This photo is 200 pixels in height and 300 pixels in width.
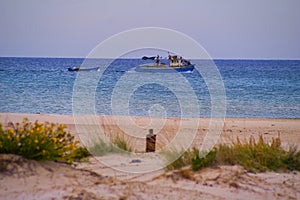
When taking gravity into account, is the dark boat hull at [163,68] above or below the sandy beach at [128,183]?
above

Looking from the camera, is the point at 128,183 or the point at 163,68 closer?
the point at 128,183

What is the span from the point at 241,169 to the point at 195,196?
4.43ft

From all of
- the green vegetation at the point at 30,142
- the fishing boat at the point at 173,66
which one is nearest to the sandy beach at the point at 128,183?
the green vegetation at the point at 30,142

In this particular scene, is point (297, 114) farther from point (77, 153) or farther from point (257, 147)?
point (77, 153)

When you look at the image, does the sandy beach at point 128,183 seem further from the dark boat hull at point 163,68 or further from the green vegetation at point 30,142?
the dark boat hull at point 163,68

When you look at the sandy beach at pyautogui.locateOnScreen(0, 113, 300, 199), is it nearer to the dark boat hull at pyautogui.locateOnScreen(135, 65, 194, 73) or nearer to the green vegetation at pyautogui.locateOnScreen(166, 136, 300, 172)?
the green vegetation at pyautogui.locateOnScreen(166, 136, 300, 172)

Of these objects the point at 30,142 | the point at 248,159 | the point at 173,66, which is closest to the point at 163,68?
the point at 173,66

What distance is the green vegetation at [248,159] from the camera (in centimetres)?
663

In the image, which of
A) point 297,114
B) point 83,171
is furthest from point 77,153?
point 297,114

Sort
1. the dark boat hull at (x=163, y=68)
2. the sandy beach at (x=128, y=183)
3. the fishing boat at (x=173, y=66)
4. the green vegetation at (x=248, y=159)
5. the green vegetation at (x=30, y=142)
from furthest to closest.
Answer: the dark boat hull at (x=163, y=68)
the fishing boat at (x=173, y=66)
the green vegetation at (x=248, y=159)
the green vegetation at (x=30, y=142)
the sandy beach at (x=128, y=183)

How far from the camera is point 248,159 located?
22.4 ft

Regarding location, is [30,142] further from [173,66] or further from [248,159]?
[173,66]

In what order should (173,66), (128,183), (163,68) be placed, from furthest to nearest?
1. (163,68)
2. (173,66)
3. (128,183)

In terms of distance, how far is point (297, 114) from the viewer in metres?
21.5
